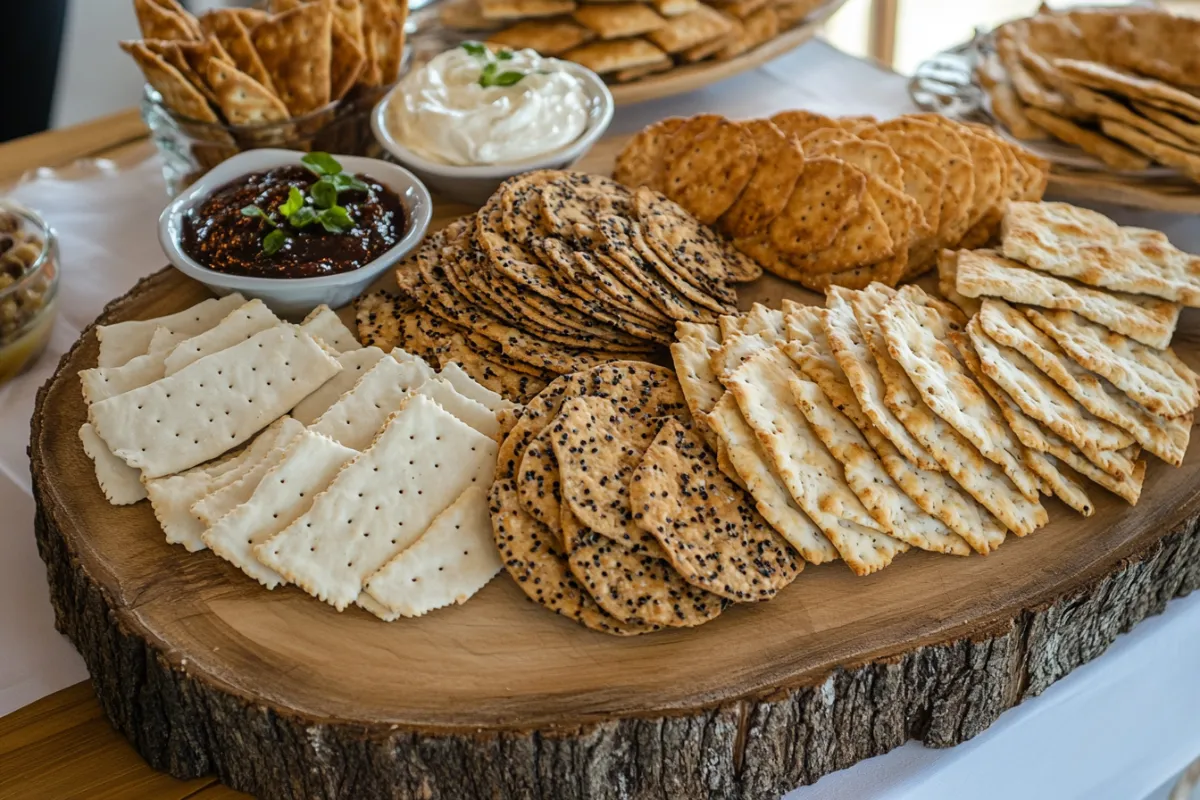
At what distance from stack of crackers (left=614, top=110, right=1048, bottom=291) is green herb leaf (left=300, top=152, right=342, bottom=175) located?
0.85 meters

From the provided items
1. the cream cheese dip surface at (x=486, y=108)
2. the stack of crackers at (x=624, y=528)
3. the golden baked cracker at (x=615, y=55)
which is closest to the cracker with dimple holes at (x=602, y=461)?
the stack of crackers at (x=624, y=528)

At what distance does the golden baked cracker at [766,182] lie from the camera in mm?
2660

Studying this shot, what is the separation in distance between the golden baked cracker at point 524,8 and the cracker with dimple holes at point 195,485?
1.85 metres

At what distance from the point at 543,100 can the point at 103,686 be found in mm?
1892

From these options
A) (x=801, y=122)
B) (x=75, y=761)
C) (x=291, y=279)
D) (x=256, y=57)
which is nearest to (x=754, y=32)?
(x=801, y=122)

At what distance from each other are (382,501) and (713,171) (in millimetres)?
1329

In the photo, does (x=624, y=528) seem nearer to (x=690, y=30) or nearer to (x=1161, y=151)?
(x=1161, y=151)

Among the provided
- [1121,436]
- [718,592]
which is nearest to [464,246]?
[718,592]

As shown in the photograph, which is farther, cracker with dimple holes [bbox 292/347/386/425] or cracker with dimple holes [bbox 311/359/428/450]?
cracker with dimple holes [bbox 292/347/386/425]

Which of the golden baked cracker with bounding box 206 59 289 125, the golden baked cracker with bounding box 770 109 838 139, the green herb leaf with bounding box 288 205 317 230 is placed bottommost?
the golden baked cracker with bounding box 770 109 838 139

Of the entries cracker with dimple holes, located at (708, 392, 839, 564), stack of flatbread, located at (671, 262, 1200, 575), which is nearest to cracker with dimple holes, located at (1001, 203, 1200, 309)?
stack of flatbread, located at (671, 262, 1200, 575)

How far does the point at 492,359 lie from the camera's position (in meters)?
2.41

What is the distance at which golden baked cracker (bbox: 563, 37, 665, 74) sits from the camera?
3369mm

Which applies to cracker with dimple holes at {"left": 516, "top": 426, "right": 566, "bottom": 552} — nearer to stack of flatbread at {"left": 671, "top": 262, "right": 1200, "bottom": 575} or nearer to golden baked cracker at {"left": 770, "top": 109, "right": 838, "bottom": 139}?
stack of flatbread at {"left": 671, "top": 262, "right": 1200, "bottom": 575}
